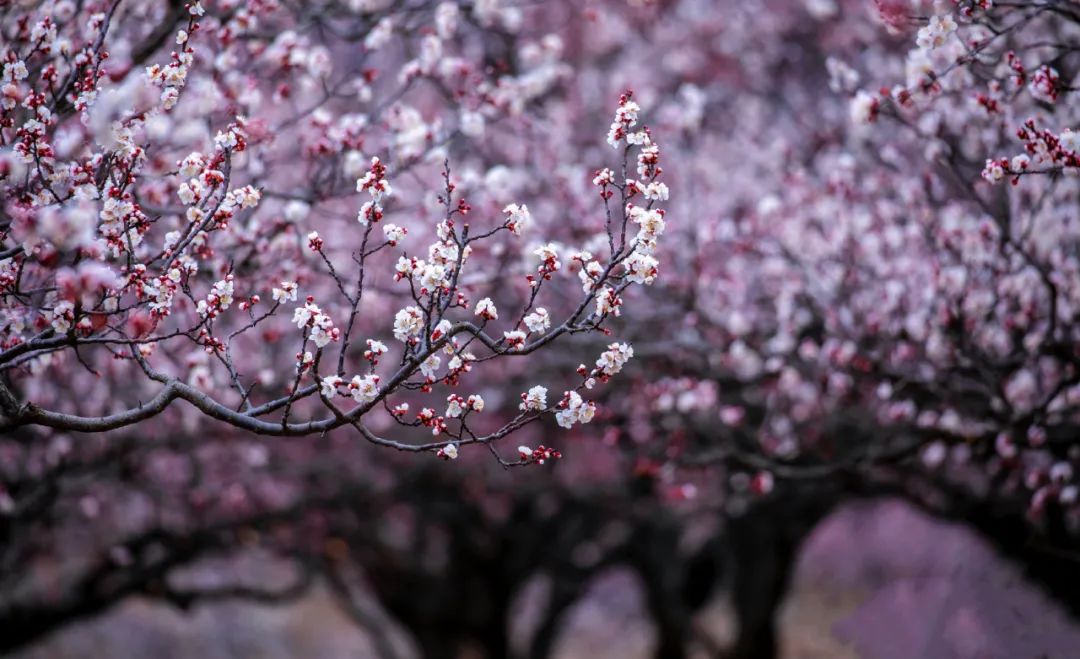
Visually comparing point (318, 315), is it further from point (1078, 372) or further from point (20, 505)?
point (20, 505)

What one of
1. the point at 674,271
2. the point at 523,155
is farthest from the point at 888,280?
the point at 523,155

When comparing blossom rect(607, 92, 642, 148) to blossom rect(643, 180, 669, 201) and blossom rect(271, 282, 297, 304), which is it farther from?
blossom rect(271, 282, 297, 304)

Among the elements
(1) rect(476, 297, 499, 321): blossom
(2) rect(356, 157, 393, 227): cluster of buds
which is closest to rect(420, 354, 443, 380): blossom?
(1) rect(476, 297, 499, 321): blossom

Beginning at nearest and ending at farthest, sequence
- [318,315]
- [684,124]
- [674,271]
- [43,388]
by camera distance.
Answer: [318,315] → [43,388] → [674,271] → [684,124]

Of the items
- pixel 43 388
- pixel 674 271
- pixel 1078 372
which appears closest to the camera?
pixel 1078 372

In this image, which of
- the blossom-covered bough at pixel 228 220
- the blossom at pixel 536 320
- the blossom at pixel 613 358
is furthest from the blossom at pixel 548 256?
the blossom at pixel 613 358

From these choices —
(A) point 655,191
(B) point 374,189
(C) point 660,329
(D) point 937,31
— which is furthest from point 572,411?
(C) point 660,329

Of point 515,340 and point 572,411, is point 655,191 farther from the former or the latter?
point 572,411

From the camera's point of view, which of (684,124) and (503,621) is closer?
(684,124)

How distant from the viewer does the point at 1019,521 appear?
9.95 metres

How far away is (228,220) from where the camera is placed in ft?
16.0

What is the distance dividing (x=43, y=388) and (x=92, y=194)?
519 centimetres

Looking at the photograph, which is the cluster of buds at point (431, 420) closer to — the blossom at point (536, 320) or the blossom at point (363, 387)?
the blossom at point (363, 387)

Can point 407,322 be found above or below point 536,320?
above
